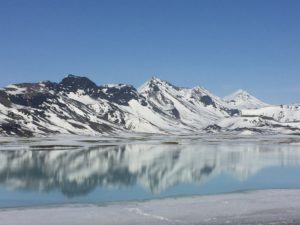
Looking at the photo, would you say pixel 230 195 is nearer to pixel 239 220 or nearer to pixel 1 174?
pixel 239 220

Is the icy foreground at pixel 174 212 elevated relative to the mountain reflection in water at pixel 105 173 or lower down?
lower down

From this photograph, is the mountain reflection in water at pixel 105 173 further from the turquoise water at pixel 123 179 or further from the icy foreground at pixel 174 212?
the icy foreground at pixel 174 212

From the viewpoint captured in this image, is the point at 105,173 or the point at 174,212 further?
the point at 105,173

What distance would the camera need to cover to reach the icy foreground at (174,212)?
33.8 m

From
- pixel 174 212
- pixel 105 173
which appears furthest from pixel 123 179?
pixel 174 212

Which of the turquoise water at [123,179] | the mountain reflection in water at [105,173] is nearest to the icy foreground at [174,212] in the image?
the turquoise water at [123,179]

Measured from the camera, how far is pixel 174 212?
37.0 metres

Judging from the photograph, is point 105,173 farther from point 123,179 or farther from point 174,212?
point 174,212

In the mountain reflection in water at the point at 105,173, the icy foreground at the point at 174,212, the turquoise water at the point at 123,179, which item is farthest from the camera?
the mountain reflection in water at the point at 105,173

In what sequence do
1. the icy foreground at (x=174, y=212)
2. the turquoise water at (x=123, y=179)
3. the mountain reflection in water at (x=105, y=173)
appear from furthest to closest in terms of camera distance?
the mountain reflection in water at (x=105, y=173), the turquoise water at (x=123, y=179), the icy foreground at (x=174, y=212)

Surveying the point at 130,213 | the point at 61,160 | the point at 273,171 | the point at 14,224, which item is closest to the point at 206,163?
the point at 273,171

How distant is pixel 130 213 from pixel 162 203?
18.3ft

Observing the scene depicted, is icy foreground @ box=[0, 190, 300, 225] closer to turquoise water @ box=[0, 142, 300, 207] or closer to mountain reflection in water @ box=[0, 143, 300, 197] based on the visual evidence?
turquoise water @ box=[0, 142, 300, 207]

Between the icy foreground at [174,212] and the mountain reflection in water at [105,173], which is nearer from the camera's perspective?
the icy foreground at [174,212]
